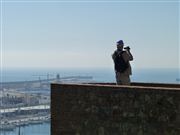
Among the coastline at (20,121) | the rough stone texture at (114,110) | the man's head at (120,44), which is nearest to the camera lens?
the rough stone texture at (114,110)

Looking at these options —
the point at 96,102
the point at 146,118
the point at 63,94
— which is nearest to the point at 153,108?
the point at 146,118

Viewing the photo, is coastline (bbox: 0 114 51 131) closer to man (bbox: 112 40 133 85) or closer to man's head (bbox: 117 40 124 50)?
man (bbox: 112 40 133 85)

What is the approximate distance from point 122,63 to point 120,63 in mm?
44

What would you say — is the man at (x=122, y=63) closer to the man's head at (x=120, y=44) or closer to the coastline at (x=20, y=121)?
the man's head at (x=120, y=44)

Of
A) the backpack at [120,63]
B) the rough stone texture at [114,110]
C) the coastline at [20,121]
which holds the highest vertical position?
the backpack at [120,63]

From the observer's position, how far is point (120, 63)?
10336mm

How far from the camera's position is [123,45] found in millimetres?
10234

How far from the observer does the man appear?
10.2 metres

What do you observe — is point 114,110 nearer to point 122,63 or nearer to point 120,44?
point 122,63

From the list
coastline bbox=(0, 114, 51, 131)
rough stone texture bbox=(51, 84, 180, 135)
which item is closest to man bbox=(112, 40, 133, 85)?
rough stone texture bbox=(51, 84, 180, 135)

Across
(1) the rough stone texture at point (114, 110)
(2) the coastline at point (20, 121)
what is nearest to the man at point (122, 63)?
(1) the rough stone texture at point (114, 110)

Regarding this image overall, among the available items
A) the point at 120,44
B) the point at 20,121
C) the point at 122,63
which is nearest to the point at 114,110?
the point at 122,63

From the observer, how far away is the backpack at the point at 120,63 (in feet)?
33.5

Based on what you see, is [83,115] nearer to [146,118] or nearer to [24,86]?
[146,118]
